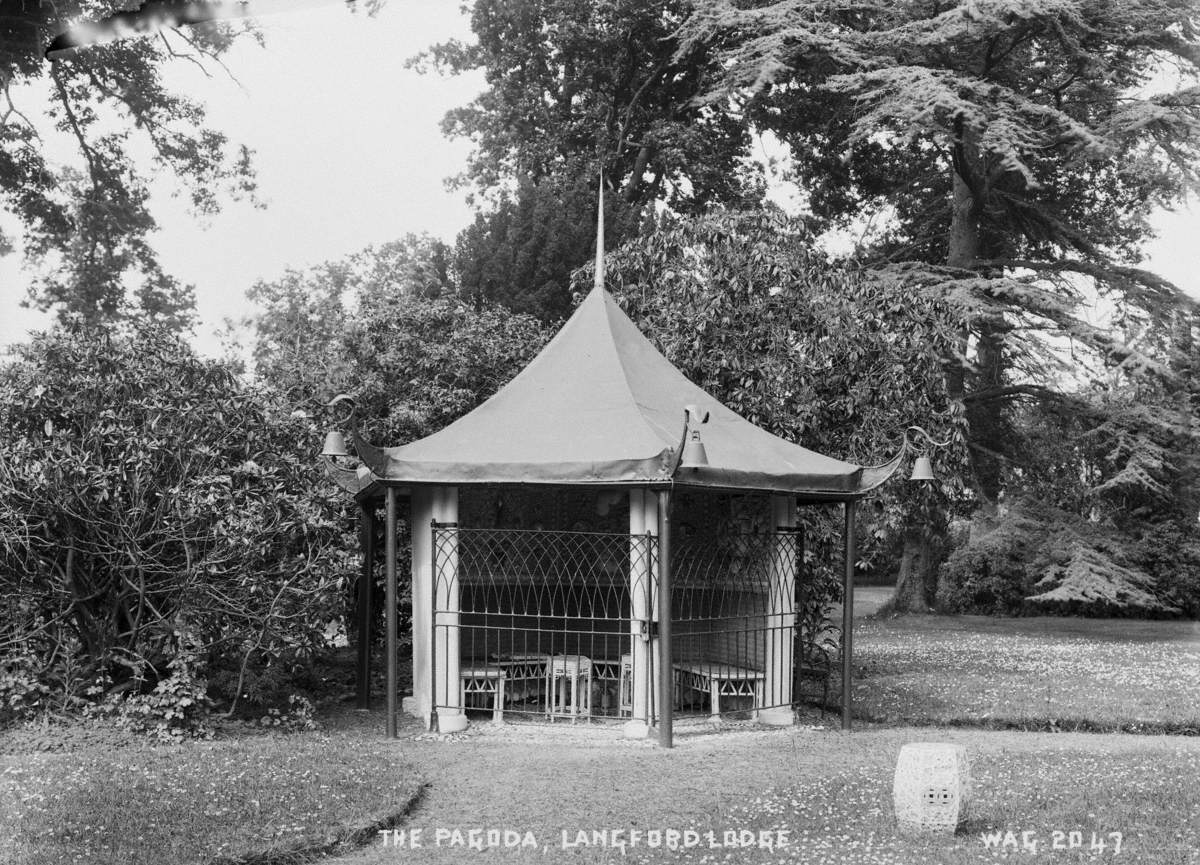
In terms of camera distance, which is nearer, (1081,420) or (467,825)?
(467,825)

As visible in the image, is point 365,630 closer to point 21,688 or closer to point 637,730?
point 637,730

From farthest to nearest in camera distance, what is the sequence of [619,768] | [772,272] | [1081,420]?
[1081,420] → [772,272] → [619,768]

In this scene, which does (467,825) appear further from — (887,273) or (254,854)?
(887,273)

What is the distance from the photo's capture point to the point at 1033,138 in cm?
2123

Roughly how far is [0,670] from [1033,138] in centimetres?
1824

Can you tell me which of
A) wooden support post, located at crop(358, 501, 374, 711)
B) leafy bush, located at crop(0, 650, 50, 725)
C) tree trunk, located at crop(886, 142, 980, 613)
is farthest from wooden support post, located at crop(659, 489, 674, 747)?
tree trunk, located at crop(886, 142, 980, 613)

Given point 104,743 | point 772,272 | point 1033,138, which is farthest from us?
point 1033,138

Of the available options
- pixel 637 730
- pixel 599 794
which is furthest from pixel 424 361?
pixel 599 794

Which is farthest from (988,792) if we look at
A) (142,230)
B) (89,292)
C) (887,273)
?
(887,273)

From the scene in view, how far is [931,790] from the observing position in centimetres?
658

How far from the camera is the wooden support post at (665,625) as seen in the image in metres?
9.35

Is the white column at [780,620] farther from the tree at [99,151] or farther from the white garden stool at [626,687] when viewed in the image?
the tree at [99,151]

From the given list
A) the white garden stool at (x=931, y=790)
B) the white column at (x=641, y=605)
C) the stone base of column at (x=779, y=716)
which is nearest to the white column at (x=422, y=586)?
the white column at (x=641, y=605)

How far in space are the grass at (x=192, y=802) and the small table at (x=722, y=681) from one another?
312cm
